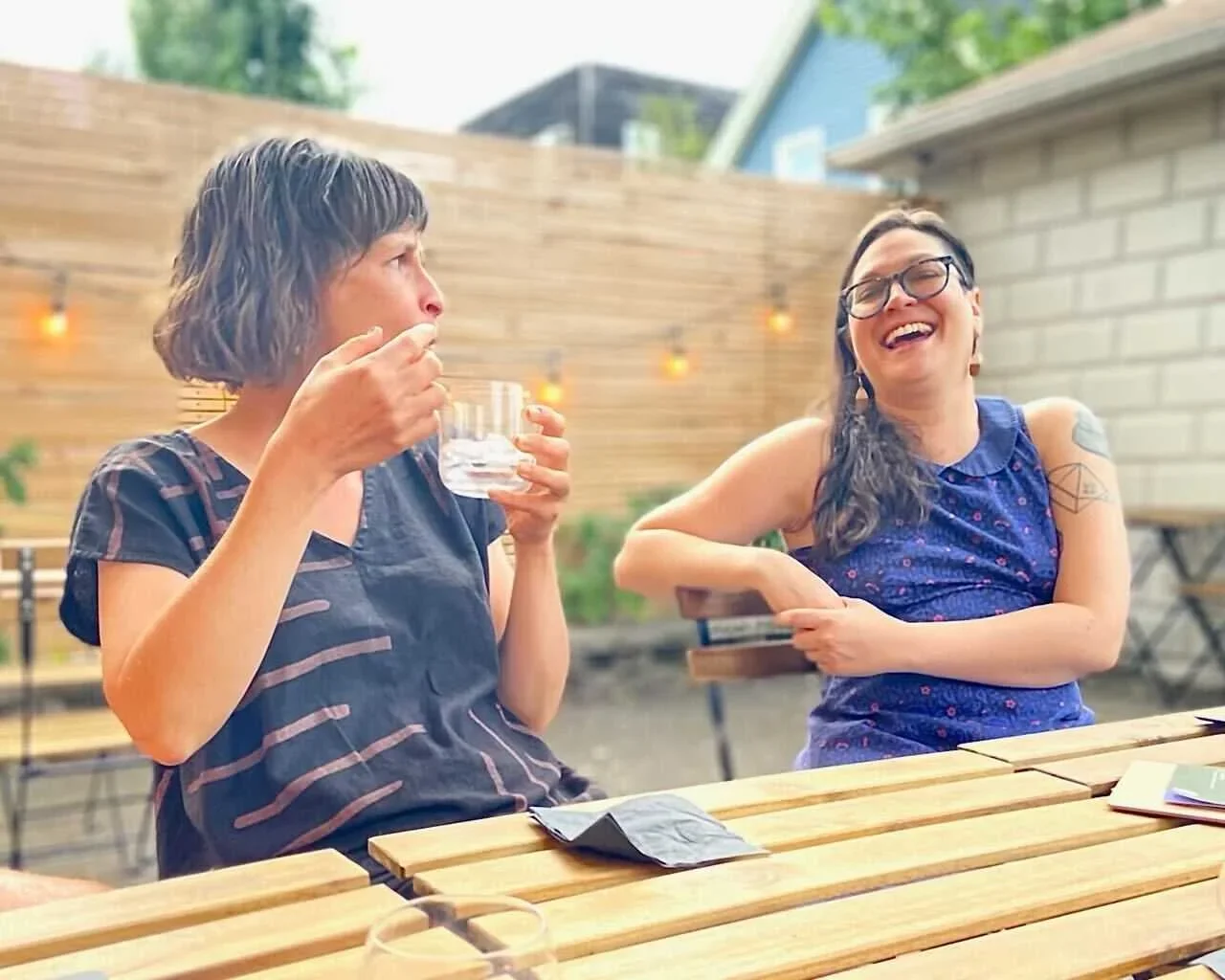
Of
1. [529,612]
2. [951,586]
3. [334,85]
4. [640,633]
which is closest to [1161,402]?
[640,633]

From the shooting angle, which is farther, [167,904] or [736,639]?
[736,639]

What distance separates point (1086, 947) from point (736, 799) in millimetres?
316

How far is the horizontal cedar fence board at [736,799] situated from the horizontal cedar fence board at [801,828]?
0.01 metres

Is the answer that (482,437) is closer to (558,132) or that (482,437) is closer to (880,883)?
(880,883)

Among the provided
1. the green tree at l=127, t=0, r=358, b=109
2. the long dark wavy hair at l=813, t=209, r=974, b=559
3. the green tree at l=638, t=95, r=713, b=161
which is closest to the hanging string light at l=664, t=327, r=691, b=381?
the long dark wavy hair at l=813, t=209, r=974, b=559

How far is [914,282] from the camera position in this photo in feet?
4.88

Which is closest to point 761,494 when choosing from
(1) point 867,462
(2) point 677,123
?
(1) point 867,462

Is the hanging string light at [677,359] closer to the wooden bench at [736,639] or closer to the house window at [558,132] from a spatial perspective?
the wooden bench at [736,639]

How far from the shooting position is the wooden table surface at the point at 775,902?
2.03 ft

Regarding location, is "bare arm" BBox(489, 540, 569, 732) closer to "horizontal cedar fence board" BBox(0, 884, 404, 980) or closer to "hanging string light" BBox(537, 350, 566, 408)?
"horizontal cedar fence board" BBox(0, 884, 404, 980)

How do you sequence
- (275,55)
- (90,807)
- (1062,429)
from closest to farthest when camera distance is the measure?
(1062,429)
(90,807)
(275,55)

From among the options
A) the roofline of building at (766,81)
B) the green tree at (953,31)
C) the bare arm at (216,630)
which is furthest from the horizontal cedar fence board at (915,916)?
the roofline of building at (766,81)

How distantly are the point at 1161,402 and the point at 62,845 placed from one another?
13.0 feet

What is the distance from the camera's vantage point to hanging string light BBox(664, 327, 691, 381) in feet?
16.5
